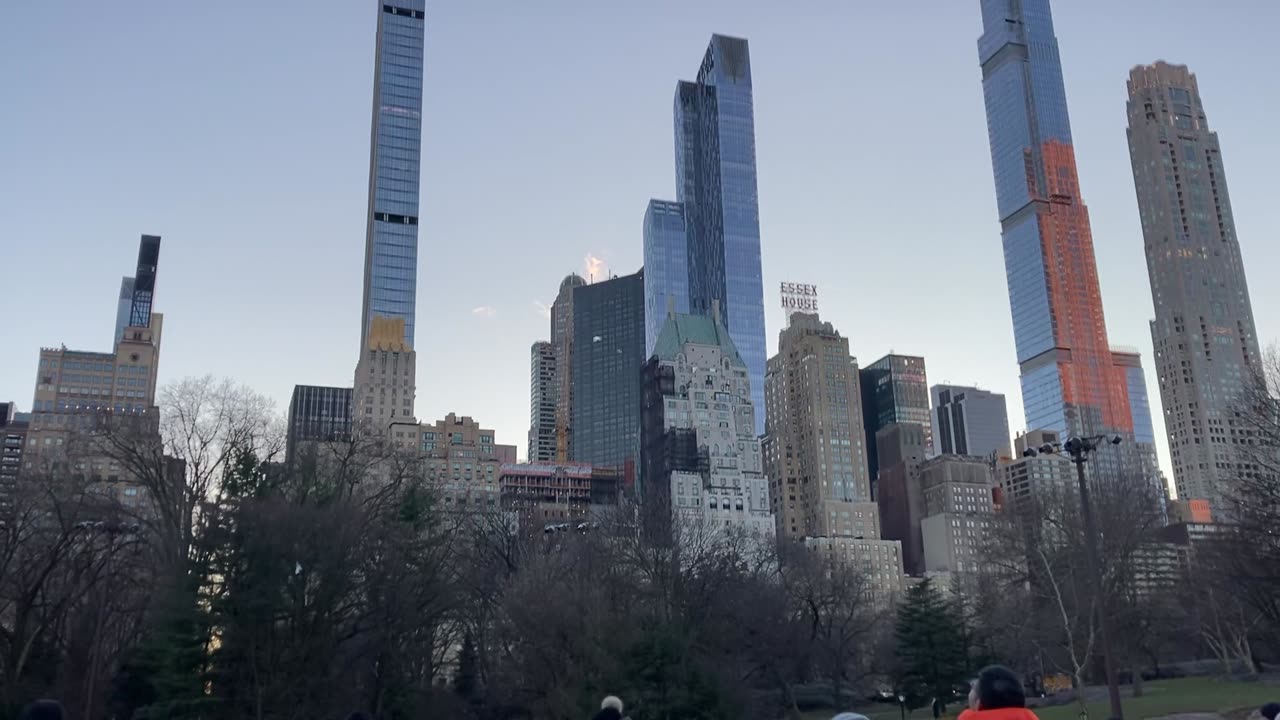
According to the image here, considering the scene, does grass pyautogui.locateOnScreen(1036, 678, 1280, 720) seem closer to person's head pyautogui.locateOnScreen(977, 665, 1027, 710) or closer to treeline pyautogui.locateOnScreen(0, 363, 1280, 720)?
treeline pyautogui.locateOnScreen(0, 363, 1280, 720)

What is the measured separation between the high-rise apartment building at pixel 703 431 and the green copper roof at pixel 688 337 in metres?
0.18

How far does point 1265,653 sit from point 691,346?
122413 mm

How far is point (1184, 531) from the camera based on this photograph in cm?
18325

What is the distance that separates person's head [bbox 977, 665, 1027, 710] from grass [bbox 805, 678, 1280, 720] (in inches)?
1481

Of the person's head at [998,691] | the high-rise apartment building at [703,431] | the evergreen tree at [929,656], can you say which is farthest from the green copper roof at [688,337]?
the person's head at [998,691]

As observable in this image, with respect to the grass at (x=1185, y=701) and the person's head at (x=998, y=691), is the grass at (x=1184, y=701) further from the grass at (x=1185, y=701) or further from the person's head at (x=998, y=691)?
the person's head at (x=998, y=691)

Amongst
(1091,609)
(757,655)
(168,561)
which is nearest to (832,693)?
(757,655)

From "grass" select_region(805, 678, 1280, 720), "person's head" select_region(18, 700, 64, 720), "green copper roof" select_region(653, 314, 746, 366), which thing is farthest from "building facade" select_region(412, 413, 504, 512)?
"person's head" select_region(18, 700, 64, 720)

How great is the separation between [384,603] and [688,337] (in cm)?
15063

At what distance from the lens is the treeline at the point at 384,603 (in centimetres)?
3931

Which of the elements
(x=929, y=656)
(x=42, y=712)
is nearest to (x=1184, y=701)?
(x=929, y=656)

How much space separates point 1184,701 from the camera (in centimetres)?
4475

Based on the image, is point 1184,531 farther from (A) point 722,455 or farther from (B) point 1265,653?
(B) point 1265,653

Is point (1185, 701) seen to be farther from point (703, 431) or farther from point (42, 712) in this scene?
point (703, 431)
